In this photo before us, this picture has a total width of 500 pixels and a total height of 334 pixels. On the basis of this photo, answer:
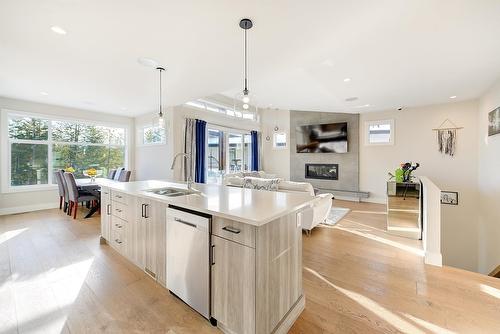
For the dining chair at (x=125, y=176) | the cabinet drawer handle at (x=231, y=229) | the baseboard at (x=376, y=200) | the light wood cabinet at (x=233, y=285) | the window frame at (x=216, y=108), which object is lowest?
the baseboard at (x=376, y=200)

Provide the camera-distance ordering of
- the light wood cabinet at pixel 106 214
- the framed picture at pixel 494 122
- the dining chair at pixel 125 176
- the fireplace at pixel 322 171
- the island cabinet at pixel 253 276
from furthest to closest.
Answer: the fireplace at pixel 322 171 < the dining chair at pixel 125 176 < the framed picture at pixel 494 122 < the light wood cabinet at pixel 106 214 < the island cabinet at pixel 253 276

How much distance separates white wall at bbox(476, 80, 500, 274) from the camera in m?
3.64

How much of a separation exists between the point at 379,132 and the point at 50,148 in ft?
28.9

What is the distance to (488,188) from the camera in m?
4.12

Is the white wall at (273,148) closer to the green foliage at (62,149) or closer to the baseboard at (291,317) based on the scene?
the green foliage at (62,149)

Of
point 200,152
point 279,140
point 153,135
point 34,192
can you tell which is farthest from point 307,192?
point 34,192

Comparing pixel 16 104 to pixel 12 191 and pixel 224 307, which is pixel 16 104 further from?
pixel 224 307

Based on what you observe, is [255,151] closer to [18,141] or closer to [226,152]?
[226,152]

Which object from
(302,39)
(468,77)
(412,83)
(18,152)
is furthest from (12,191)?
(468,77)

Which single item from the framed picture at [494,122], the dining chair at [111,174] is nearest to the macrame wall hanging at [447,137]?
the framed picture at [494,122]

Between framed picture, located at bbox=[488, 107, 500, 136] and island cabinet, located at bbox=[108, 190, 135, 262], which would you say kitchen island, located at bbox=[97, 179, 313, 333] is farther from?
framed picture, located at bbox=[488, 107, 500, 136]

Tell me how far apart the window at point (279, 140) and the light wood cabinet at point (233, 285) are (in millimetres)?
7046

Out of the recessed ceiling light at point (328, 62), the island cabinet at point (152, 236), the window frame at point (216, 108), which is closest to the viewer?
the island cabinet at point (152, 236)

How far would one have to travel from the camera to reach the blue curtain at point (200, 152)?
19.0ft
